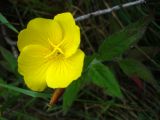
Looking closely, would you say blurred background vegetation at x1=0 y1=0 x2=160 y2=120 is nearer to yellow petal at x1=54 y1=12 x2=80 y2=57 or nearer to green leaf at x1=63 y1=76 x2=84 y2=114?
green leaf at x1=63 y1=76 x2=84 y2=114

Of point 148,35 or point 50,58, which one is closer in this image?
Answer: point 50,58

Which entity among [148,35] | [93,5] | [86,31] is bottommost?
[148,35]

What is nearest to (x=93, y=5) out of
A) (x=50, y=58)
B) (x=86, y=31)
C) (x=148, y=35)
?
(x=86, y=31)

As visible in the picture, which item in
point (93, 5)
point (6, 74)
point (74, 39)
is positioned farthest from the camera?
point (6, 74)

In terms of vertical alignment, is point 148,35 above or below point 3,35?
below

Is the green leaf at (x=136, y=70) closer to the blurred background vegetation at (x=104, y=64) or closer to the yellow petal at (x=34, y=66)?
the blurred background vegetation at (x=104, y=64)

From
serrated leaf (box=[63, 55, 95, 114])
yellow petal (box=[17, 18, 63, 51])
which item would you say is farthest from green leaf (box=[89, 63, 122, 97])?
yellow petal (box=[17, 18, 63, 51])

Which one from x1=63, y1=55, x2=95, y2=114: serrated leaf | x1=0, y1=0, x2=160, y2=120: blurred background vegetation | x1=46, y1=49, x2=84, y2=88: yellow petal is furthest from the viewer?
x1=0, y1=0, x2=160, y2=120: blurred background vegetation

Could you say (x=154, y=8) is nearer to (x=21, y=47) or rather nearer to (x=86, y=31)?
(x=86, y=31)
